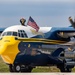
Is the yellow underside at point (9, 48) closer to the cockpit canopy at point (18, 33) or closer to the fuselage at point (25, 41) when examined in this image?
the fuselage at point (25, 41)

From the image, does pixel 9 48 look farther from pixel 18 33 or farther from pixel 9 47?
pixel 18 33

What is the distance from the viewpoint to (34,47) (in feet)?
79.3

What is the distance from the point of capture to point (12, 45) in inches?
898

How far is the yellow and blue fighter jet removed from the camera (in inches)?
908

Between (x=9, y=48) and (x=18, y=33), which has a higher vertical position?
(x=18, y=33)

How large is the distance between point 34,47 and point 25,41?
985mm

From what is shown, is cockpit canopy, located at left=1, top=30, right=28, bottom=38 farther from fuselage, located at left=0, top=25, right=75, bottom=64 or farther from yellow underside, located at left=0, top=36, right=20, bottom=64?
yellow underside, located at left=0, top=36, right=20, bottom=64

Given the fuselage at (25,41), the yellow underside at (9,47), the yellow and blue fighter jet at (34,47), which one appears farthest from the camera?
the yellow and blue fighter jet at (34,47)

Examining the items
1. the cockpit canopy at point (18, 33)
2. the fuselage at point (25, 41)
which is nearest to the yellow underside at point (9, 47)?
the fuselage at point (25, 41)

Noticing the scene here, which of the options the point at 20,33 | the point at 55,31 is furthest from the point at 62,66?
the point at 20,33

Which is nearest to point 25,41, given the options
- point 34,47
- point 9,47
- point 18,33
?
point 18,33

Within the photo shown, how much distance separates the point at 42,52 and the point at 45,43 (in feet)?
2.33

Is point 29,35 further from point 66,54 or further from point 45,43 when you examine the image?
point 66,54

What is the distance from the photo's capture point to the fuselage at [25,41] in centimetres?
2279
